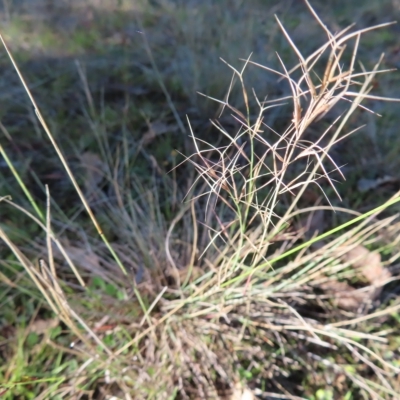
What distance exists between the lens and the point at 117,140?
1458mm

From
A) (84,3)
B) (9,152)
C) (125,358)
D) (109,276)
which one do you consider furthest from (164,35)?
(125,358)

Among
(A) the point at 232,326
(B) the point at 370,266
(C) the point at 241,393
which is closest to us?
(C) the point at 241,393

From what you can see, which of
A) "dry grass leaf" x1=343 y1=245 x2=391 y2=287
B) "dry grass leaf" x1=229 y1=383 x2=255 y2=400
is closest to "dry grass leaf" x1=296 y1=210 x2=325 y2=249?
"dry grass leaf" x1=343 y1=245 x2=391 y2=287

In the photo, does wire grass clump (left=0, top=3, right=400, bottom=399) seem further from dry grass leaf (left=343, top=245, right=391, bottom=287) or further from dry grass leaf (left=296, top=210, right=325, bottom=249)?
dry grass leaf (left=296, top=210, right=325, bottom=249)

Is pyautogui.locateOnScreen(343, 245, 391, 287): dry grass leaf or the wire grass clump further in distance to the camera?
pyautogui.locateOnScreen(343, 245, 391, 287): dry grass leaf

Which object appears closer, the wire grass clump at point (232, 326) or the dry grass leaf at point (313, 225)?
the wire grass clump at point (232, 326)

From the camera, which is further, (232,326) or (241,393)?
(232,326)

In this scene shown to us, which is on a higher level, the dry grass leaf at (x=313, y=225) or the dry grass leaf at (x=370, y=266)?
the dry grass leaf at (x=313, y=225)

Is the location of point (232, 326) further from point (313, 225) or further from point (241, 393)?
point (313, 225)

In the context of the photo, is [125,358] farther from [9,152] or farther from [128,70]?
[128,70]

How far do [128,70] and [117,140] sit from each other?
40cm

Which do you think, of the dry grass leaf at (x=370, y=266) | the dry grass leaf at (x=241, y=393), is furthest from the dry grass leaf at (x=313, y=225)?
the dry grass leaf at (x=241, y=393)

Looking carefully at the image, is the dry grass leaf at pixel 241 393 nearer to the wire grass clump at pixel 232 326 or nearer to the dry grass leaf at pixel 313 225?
the wire grass clump at pixel 232 326

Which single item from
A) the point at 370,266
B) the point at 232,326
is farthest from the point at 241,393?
the point at 370,266
